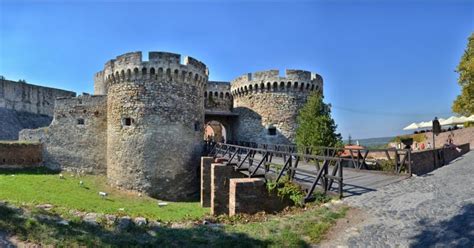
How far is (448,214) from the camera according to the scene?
20.7ft

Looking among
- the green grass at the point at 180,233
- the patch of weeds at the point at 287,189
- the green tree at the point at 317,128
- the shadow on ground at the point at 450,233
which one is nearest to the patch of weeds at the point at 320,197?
the patch of weeds at the point at 287,189

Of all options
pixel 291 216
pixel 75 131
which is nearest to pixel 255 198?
pixel 291 216

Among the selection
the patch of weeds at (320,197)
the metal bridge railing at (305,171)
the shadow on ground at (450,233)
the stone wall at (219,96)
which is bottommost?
the shadow on ground at (450,233)

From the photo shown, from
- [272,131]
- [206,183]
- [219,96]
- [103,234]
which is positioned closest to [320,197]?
[103,234]

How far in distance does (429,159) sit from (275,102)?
1132 cm

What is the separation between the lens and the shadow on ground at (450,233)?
514 centimetres

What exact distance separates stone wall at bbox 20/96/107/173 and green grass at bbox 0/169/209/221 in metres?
0.92

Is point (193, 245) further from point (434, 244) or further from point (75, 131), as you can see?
point (75, 131)

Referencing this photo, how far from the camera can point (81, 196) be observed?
49.8 ft

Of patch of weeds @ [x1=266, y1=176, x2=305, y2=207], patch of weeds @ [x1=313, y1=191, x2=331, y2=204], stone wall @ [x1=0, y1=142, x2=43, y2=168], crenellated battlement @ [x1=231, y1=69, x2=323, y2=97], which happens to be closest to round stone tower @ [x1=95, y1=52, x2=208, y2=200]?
stone wall @ [x1=0, y1=142, x2=43, y2=168]

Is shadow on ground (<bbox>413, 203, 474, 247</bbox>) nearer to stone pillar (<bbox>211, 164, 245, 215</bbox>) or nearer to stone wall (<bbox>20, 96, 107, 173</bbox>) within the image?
stone pillar (<bbox>211, 164, 245, 215</bbox>)

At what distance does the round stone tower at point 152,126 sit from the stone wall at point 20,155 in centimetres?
535

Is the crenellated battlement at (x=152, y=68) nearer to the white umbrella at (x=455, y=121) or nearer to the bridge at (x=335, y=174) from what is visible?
the bridge at (x=335, y=174)

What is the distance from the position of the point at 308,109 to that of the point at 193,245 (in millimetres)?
13411
